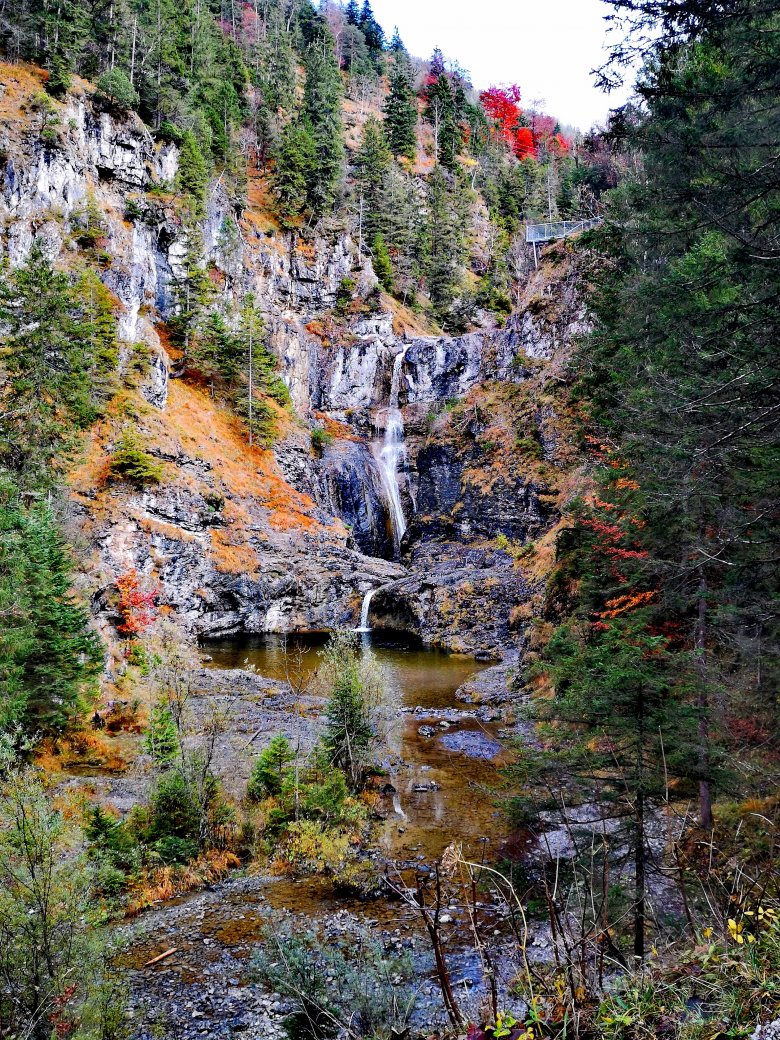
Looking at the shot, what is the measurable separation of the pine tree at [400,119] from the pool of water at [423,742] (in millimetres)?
63495

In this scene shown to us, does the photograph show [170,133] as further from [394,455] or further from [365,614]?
[365,614]

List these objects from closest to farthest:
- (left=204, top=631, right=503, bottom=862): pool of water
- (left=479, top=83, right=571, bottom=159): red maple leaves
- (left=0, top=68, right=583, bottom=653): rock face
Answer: (left=204, top=631, right=503, bottom=862): pool of water < (left=0, top=68, right=583, bottom=653): rock face < (left=479, top=83, right=571, bottom=159): red maple leaves

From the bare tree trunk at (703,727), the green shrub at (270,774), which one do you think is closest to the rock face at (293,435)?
the green shrub at (270,774)

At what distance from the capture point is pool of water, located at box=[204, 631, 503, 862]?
12.0 meters

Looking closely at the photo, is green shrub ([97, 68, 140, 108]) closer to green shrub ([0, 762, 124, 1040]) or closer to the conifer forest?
the conifer forest

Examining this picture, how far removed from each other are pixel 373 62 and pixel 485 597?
95.2m

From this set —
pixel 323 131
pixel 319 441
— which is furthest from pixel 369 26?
pixel 319 441

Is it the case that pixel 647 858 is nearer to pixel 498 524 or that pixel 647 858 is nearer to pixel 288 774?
pixel 288 774

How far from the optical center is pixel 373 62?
8812 cm

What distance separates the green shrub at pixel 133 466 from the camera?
97.4 feet

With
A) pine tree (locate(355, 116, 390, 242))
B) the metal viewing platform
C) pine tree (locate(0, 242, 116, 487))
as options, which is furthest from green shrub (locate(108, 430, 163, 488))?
pine tree (locate(355, 116, 390, 242))

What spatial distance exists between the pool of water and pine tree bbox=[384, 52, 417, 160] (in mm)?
63495

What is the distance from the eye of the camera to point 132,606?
25078mm

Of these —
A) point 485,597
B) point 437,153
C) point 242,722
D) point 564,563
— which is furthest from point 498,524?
point 437,153
